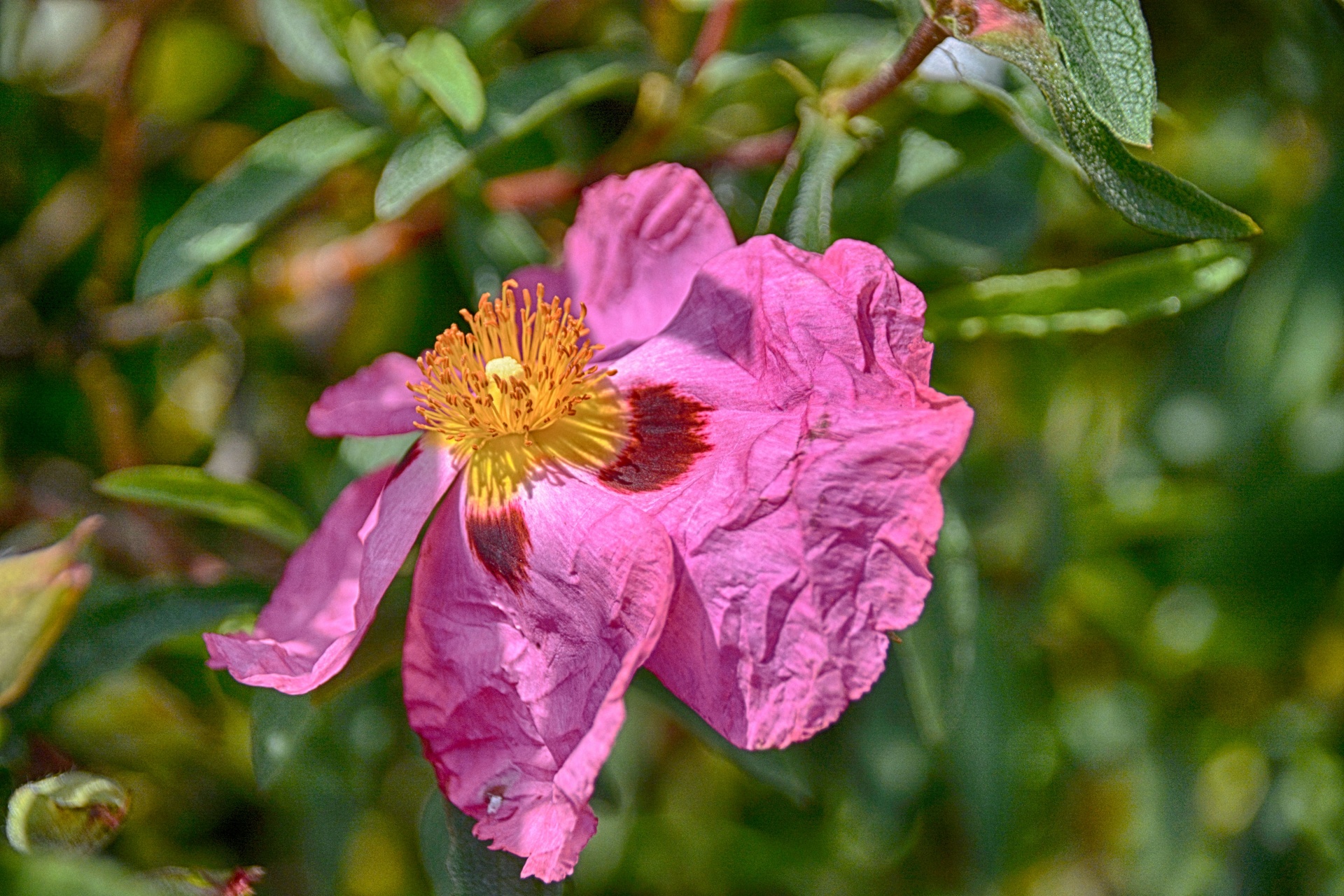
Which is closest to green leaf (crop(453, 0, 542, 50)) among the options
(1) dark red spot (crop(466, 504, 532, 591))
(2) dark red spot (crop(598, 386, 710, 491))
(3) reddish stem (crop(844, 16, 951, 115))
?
(3) reddish stem (crop(844, 16, 951, 115))

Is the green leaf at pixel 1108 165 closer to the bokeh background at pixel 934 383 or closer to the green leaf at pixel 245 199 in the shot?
the bokeh background at pixel 934 383

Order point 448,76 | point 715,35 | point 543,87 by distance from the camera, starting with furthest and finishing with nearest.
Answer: point 715,35 → point 543,87 → point 448,76

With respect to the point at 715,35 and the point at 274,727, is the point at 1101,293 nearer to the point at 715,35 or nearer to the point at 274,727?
the point at 715,35

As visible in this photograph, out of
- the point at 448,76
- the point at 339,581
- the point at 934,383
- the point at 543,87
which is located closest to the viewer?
the point at 339,581

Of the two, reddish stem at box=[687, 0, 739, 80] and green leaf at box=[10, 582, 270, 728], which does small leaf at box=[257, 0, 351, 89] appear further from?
green leaf at box=[10, 582, 270, 728]

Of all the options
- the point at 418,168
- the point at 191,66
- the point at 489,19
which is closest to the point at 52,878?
the point at 418,168

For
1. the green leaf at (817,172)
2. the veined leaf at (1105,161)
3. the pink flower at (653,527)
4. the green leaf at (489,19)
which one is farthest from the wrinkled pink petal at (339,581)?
the veined leaf at (1105,161)

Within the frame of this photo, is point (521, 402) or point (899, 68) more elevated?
point (899, 68)

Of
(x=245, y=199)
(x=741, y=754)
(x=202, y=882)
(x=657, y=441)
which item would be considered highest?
(x=245, y=199)
